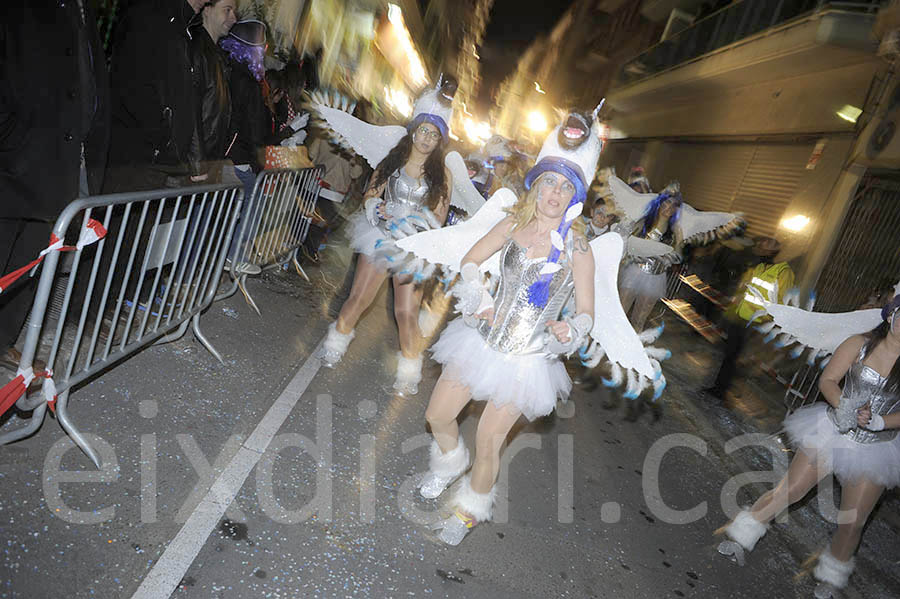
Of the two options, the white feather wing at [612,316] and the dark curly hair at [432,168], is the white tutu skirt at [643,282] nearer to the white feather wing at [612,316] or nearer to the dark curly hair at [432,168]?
the dark curly hair at [432,168]

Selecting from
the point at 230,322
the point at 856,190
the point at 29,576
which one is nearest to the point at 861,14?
the point at 856,190

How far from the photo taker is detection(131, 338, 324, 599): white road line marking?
2.41 m

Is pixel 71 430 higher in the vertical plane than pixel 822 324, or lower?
lower

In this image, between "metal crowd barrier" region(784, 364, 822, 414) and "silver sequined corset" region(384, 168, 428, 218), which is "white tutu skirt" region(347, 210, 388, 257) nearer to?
"silver sequined corset" region(384, 168, 428, 218)

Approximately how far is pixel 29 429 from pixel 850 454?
4766 millimetres

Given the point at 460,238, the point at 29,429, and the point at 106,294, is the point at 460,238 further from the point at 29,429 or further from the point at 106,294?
the point at 29,429

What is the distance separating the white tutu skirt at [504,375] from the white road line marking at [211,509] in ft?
4.31

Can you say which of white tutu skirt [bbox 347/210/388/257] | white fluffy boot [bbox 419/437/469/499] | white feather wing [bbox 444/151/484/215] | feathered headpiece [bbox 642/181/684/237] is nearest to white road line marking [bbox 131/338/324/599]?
white fluffy boot [bbox 419/437/469/499]

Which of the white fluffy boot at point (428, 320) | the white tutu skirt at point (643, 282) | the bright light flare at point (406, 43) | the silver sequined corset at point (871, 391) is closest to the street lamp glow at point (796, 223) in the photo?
the white tutu skirt at point (643, 282)

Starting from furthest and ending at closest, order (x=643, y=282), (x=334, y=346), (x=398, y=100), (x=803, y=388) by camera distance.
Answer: (x=398, y=100)
(x=643, y=282)
(x=803, y=388)
(x=334, y=346)

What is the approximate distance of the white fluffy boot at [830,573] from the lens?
379cm

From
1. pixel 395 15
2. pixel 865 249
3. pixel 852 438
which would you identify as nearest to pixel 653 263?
pixel 852 438

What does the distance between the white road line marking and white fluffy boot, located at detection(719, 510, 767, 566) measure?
3295 millimetres

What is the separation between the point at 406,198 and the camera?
15.1 ft
